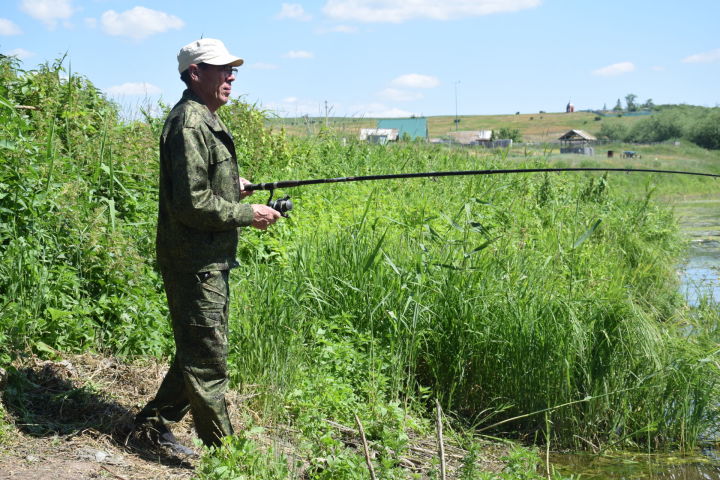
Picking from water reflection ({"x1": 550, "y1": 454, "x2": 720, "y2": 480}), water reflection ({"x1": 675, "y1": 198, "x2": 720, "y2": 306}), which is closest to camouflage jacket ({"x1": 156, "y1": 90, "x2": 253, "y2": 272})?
water reflection ({"x1": 550, "y1": 454, "x2": 720, "y2": 480})

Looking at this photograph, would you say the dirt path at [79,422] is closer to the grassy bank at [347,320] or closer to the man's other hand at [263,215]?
the grassy bank at [347,320]

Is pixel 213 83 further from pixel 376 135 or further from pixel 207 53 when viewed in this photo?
pixel 376 135

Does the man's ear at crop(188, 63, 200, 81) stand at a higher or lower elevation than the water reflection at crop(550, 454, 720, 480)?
higher

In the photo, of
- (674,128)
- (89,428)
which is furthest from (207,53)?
(674,128)

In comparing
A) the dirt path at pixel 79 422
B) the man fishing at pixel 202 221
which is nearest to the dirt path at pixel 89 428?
the dirt path at pixel 79 422

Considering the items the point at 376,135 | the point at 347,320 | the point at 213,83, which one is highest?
the point at 213,83

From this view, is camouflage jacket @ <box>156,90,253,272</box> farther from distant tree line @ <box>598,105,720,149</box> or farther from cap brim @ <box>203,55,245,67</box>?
distant tree line @ <box>598,105,720,149</box>

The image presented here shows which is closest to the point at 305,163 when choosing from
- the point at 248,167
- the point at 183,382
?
the point at 248,167

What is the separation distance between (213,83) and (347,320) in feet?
7.50

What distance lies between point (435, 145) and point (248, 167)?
6.24m

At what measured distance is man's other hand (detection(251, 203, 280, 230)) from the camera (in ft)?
11.7

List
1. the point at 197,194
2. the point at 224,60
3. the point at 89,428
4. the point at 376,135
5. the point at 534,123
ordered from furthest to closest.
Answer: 1. the point at 534,123
2. the point at 376,135
3. the point at 89,428
4. the point at 224,60
5. the point at 197,194

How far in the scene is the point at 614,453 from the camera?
17.2 ft

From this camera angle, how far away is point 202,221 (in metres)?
3.40
